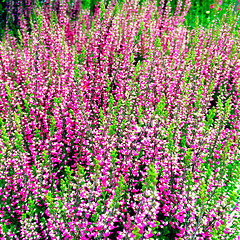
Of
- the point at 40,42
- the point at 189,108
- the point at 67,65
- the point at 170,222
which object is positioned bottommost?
the point at 170,222

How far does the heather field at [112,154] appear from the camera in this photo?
3219 millimetres

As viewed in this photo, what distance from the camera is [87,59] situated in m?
6.08

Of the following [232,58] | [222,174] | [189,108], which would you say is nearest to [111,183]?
[222,174]

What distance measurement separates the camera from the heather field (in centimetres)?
322

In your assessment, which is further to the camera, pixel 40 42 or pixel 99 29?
pixel 99 29

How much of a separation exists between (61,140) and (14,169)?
0.97 metres

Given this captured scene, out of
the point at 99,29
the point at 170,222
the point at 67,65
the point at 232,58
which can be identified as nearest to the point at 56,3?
the point at 99,29

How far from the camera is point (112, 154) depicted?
10.8 ft

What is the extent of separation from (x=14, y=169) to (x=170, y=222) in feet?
8.66

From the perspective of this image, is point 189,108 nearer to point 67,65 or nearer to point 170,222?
point 170,222

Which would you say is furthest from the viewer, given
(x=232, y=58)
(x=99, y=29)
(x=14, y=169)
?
(x=232, y=58)

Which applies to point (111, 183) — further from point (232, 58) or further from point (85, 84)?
point (232, 58)

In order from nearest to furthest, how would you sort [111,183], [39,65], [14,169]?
[111,183] < [14,169] < [39,65]

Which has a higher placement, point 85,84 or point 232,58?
point 232,58
